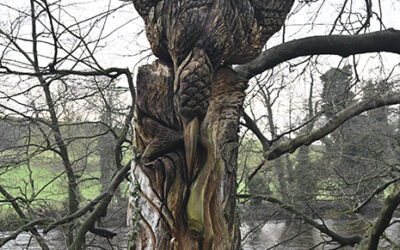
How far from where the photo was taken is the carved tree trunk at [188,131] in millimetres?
1573

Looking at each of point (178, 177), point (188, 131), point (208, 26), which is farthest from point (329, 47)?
point (178, 177)

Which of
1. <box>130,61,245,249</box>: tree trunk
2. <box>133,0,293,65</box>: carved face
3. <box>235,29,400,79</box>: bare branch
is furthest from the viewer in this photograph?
<box>235,29,400,79</box>: bare branch

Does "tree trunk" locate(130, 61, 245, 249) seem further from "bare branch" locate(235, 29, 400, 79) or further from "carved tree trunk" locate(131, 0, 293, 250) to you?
"bare branch" locate(235, 29, 400, 79)

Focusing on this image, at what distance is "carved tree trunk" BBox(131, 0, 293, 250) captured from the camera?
1573 millimetres

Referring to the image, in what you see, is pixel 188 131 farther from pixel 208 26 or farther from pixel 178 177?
pixel 208 26

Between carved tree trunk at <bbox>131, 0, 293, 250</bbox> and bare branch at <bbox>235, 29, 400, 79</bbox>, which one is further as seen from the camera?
bare branch at <bbox>235, 29, 400, 79</bbox>

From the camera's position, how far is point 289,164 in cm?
1033

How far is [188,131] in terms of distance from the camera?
5.28 ft

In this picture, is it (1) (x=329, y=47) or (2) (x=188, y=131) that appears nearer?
(2) (x=188, y=131)

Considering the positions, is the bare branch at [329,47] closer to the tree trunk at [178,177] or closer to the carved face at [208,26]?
the carved face at [208,26]

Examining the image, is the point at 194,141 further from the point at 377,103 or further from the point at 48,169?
the point at 48,169

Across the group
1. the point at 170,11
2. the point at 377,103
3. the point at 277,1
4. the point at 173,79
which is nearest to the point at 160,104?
the point at 173,79

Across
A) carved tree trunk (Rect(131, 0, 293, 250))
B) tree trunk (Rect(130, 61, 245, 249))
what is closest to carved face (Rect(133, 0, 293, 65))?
carved tree trunk (Rect(131, 0, 293, 250))

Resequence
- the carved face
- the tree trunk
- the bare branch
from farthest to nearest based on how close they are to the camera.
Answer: the bare branch, the carved face, the tree trunk
